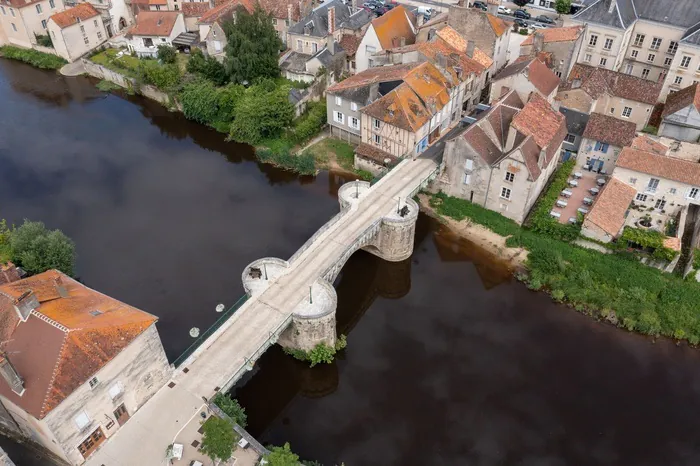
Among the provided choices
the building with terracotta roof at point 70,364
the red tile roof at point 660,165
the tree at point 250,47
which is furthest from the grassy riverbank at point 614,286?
the tree at point 250,47

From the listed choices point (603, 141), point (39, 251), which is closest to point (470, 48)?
point (603, 141)

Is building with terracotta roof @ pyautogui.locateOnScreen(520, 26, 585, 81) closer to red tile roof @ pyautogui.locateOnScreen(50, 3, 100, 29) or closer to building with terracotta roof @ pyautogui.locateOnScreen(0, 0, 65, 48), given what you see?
red tile roof @ pyautogui.locateOnScreen(50, 3, 100, 29)

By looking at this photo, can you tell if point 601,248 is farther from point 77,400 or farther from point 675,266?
point 77,400

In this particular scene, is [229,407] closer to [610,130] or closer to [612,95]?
[610,130]

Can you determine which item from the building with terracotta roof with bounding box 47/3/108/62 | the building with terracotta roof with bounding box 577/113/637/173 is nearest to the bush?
the building with terracotta roof with bounding box 47/3/108/62

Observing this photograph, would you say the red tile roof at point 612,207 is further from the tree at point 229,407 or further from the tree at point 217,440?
the tree at point 217,440

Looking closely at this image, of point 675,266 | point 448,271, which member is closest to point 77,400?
point 448,271
